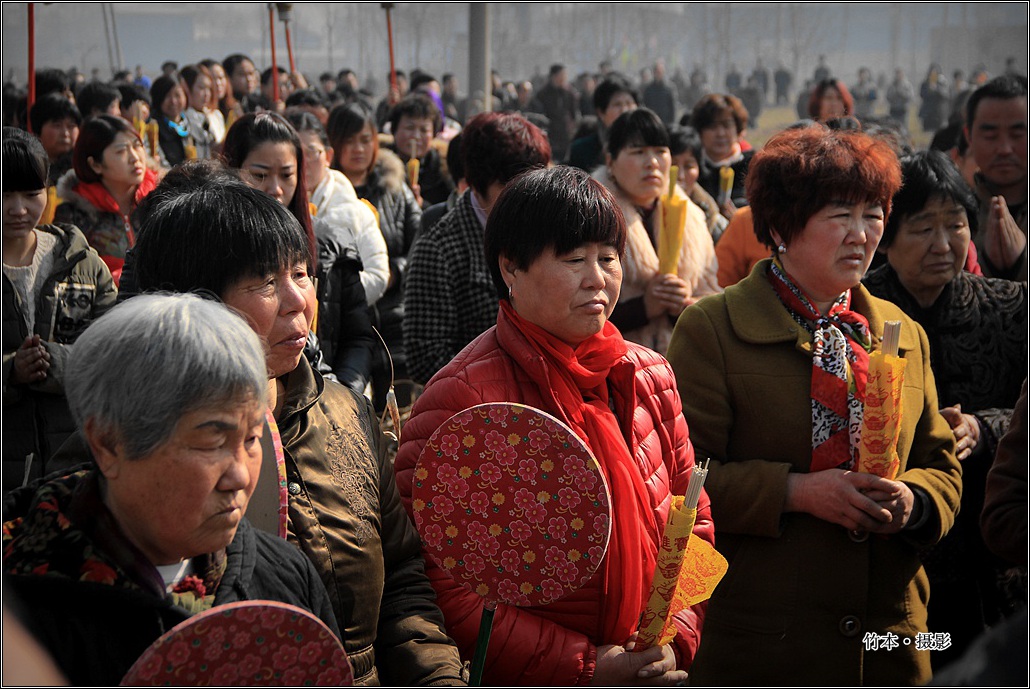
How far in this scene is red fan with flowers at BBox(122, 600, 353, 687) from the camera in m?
1.36

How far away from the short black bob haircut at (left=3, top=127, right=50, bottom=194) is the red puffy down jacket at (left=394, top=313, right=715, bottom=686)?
1927 millimetres

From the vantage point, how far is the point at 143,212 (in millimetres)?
3029

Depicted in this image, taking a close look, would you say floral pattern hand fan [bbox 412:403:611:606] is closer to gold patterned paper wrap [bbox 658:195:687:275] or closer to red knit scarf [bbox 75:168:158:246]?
gold patterned paper wrap [bbox 658:195:687:275]

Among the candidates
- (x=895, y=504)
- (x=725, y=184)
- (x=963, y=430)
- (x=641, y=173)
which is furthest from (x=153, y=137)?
(x=895, y=504)

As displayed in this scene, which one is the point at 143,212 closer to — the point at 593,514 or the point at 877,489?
the point at 593,514

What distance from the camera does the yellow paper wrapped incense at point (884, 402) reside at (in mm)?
2609

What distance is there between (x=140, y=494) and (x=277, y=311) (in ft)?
1.91

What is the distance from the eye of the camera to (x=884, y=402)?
2.61 m

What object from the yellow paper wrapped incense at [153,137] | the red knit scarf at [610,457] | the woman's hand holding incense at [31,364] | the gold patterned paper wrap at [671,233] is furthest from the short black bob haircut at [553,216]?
the yellow paper wrapped incense at [153,137]

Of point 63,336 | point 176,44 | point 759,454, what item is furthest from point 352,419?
point 176,44

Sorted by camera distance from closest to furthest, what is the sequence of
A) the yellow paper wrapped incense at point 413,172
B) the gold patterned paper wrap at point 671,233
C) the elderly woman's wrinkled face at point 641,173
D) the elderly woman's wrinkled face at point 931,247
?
1. the elderly woman's wrinkled face at point 931,247
2. the gold patterned paper wrap at point 671,233
3. the elderly woman's wrinkled face at point 641,173
4. the yellow paper wrapped incense at point 413,172

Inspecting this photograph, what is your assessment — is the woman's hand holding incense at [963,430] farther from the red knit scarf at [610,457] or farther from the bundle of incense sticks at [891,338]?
the red knit scarf at [610,457]

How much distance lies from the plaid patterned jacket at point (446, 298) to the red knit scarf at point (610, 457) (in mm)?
1323

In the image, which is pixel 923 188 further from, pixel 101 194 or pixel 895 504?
pixel 101 194
